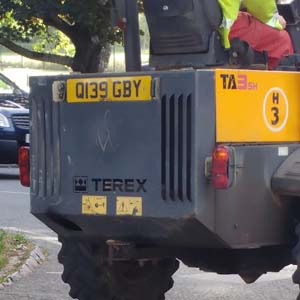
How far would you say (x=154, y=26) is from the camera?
21.1 ft

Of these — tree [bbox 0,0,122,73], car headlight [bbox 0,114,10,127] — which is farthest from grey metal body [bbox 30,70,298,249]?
tree [bbox 0,0,122,73]

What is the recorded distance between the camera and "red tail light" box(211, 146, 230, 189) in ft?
18.3

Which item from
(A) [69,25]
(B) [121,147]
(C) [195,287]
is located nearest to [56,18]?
(A) [69,25]

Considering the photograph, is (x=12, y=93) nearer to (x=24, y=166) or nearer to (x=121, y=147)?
(x=24, y=166)

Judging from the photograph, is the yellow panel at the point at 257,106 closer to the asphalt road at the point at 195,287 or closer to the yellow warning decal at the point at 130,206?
the yellow warning decal at the point at 130,206

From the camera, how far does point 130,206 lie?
5.95 meters

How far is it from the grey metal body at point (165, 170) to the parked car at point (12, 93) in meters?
11.6

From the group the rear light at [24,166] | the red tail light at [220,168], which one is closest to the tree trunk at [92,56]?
the rear light at [24,166]

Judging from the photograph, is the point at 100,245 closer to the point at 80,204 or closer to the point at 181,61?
the point at 80,204

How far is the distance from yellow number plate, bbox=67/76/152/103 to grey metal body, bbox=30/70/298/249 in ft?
0.16

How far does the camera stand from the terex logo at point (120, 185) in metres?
5.87

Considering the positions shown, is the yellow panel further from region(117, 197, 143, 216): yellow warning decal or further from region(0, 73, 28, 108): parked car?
region(0, 73, 28, 108): parked car

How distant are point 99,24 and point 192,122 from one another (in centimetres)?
2097

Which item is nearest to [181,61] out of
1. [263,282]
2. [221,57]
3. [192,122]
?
[221,57]
